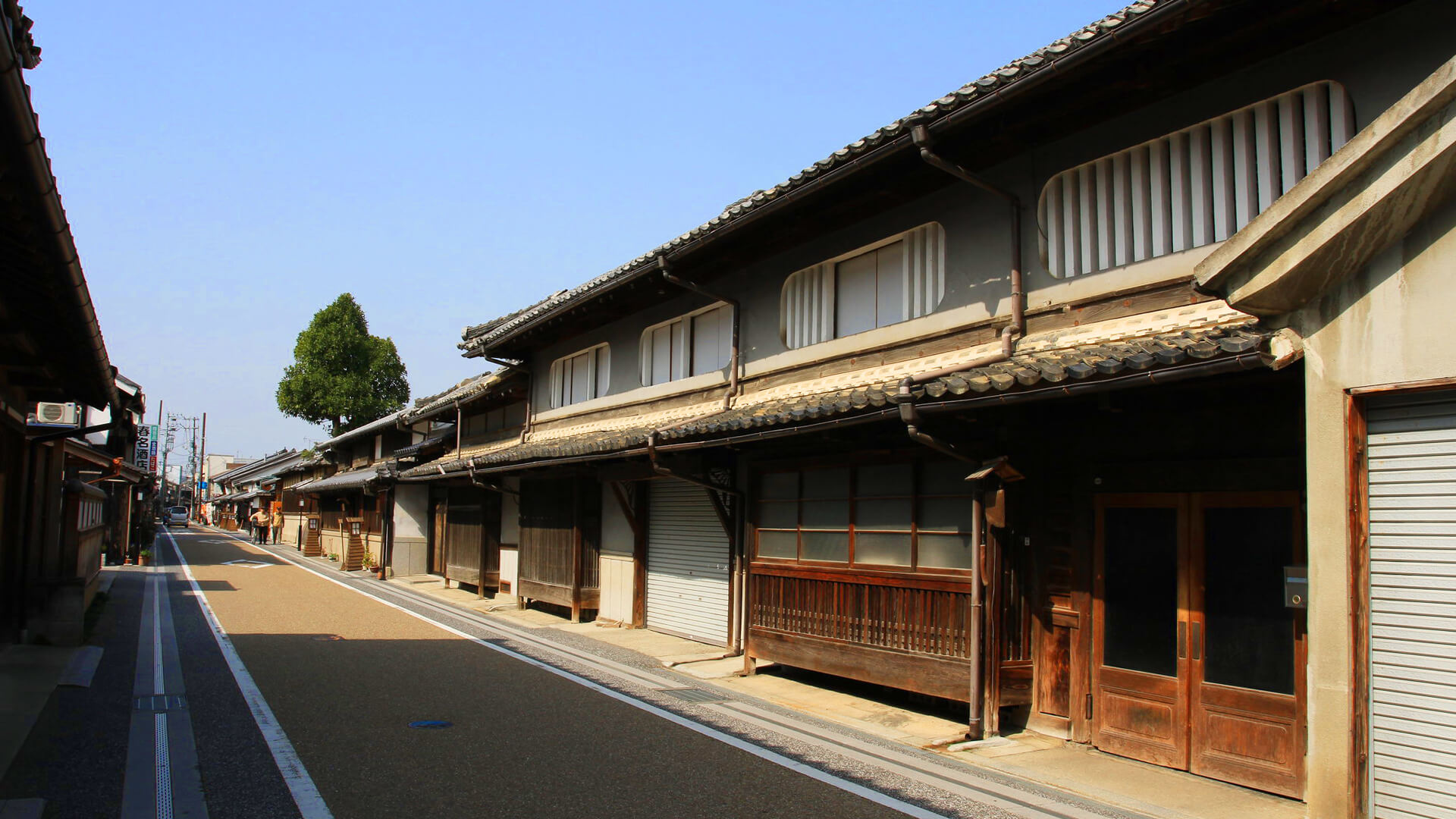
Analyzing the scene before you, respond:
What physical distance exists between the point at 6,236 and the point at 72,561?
12247 mm

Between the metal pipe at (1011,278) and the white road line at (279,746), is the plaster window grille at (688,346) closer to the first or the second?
the metal pipe at (1011,278)

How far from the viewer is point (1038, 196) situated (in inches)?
367

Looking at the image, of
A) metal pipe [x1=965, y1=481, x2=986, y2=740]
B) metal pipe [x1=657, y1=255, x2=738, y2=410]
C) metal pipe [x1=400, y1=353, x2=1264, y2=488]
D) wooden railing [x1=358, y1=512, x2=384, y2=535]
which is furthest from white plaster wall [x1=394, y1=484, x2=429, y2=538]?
metal pipe [x1=965, y1=481, x2=986, y2=740]

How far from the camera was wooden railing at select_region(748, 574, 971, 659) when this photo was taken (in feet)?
30.0

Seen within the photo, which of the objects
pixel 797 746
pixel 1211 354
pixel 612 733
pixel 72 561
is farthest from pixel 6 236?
pixel 72 561

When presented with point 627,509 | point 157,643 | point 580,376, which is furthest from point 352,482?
point 627,509

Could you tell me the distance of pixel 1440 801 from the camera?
512cm

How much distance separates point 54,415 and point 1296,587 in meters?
15.3

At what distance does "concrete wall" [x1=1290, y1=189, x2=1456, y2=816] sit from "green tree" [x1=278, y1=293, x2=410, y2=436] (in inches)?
1962

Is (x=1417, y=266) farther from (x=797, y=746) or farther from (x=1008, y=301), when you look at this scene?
(x=797, y=746)

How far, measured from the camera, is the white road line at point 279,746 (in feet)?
20.2

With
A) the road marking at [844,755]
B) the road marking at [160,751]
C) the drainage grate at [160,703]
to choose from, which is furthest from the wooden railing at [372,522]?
the drainage grate at [160,703]

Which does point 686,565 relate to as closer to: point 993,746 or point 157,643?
point 993,746

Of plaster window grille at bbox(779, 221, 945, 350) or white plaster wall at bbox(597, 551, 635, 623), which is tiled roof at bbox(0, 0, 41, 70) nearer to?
plaster window grille at bbox(779, 221, 945, 350)
